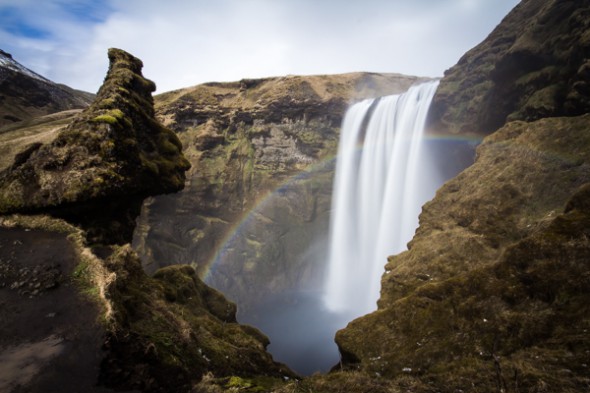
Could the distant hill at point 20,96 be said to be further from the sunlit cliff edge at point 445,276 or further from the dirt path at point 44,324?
the dirt path at point 44,324

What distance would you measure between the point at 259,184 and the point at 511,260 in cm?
5130

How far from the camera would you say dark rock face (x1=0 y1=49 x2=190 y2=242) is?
13.8 m

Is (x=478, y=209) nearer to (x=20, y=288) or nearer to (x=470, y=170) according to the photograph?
(x=470, y=170)

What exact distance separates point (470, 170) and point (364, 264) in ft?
120

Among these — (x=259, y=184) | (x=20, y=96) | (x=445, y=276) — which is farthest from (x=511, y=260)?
(x=20, y=96)

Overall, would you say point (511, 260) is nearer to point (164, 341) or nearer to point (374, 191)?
point (164, 341)

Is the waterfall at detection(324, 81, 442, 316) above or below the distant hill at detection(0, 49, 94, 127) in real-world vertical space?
below

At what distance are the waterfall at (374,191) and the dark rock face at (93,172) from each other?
3645 centimetres

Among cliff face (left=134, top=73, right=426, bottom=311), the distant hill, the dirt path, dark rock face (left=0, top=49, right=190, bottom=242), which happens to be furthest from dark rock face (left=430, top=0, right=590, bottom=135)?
the distant hill

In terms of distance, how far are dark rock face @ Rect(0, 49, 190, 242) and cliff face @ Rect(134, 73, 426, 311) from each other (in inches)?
1588

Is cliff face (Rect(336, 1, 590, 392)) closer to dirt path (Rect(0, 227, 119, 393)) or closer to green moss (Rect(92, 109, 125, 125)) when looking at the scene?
dirt path (Rect(0, 227, 119, 393))

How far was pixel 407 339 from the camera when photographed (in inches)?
521

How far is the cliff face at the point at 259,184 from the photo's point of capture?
196ft

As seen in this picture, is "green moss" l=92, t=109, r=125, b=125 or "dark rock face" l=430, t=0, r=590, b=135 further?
"dark rock face" l=430, t=0, r=590, b=135
